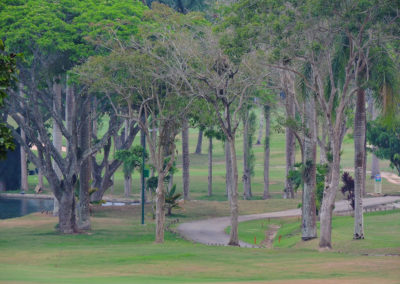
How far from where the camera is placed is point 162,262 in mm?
24422

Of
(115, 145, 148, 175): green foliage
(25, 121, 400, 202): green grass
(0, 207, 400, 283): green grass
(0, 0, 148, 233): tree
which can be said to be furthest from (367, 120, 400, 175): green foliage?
(0, 0, 148, 233): tree

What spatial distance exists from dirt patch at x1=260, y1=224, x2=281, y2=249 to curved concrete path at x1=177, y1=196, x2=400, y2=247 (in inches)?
51.6

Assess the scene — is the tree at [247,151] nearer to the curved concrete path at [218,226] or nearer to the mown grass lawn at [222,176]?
the mown grass lawn at [222,176]

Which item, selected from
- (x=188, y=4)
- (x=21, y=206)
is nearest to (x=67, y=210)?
(x=21, y=206)

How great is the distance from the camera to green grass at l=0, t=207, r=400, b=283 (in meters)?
19.3

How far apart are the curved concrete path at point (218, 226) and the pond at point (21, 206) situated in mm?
15315

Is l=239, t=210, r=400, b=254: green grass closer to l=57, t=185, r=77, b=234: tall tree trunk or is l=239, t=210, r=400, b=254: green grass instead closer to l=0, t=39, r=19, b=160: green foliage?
l=57, t=185, r=77, b=234: tall tree trunk

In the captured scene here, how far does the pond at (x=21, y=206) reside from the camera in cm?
5269

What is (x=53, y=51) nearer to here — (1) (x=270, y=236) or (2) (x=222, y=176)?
(1) (x=270, y=236)

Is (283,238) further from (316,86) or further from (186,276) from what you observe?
(186,276)

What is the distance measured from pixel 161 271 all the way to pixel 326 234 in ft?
28.9

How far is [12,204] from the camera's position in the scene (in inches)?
2395

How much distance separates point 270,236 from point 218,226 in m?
4.38

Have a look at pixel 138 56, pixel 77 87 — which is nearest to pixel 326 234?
pixel 138 56
